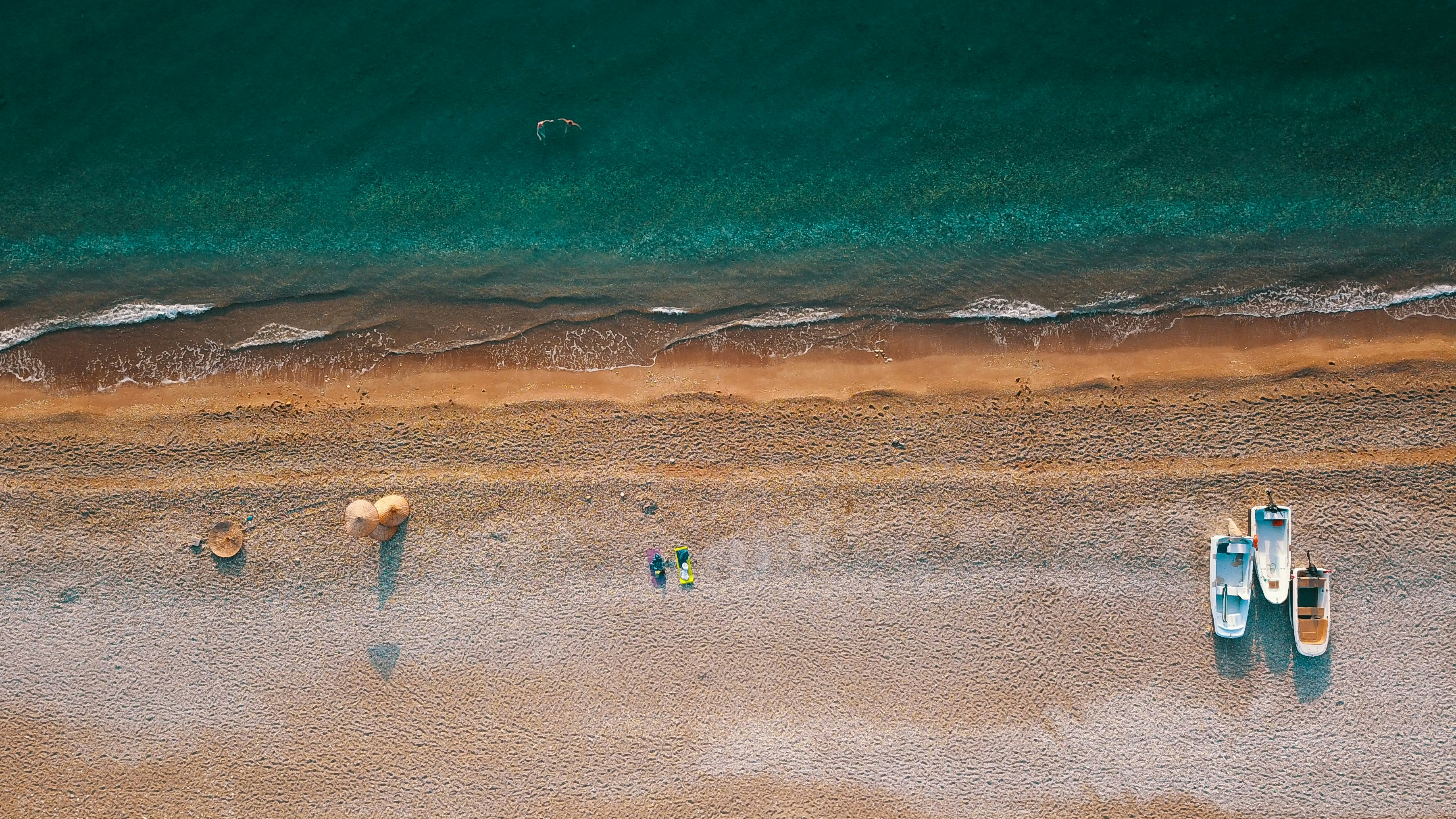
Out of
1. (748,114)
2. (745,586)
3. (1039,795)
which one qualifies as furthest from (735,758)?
(748,114)

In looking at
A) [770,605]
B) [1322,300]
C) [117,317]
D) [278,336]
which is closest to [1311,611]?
[1322,300]

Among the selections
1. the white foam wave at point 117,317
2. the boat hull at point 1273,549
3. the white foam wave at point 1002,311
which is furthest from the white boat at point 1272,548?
the white foam wave at point 117,317

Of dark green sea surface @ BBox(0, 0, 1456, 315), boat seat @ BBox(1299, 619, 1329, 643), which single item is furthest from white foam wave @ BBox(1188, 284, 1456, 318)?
boat seat @ BBox(1299, 619, 1329, 643)

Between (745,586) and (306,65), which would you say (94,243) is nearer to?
(306,65)

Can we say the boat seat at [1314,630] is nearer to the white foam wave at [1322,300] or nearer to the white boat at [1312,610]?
the white boat at [1312,610]

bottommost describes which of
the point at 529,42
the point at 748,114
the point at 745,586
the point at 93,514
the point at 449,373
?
the point at 745,586

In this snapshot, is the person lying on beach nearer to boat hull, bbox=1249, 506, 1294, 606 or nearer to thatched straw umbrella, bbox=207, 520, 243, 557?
thatched straw umbrella, bbox=207, 520, 243, 557
